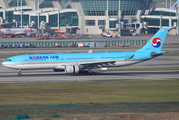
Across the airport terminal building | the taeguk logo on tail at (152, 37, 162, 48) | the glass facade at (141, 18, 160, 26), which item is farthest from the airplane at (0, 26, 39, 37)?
the taeguk logo on tail at (152, 37, 162, 48)

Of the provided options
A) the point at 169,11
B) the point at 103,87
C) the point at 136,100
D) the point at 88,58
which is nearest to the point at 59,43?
the point at 88,58

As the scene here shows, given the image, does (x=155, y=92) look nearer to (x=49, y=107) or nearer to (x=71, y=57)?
(x=49, y=107)

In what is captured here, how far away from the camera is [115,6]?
175m

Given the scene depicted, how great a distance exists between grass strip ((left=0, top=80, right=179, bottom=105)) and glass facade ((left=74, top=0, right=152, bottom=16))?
13773 centimetres

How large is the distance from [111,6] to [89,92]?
5743 inches

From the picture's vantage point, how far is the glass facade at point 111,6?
573 feet

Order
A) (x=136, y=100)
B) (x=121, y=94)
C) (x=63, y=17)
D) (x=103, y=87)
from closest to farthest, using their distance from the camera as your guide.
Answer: (x=136, y=100) → (x=121, y=94) → (x=103, y=87) → (x=63, y=17)

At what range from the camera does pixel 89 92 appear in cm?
3528

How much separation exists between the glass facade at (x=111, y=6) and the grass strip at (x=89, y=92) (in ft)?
452

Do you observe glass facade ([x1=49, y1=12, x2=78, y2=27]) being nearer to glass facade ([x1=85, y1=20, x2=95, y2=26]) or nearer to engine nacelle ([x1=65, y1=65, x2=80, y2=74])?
glass facade ([x1=85, y1=20, x2=95, y2=26])

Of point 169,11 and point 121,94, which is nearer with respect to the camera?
point 121,94

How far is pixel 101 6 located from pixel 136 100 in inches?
5893

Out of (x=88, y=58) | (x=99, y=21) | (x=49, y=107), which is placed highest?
(x=99, y=21)

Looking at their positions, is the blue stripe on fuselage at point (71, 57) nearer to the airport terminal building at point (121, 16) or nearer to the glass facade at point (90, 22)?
the airport terminal building at point (121, 16)
